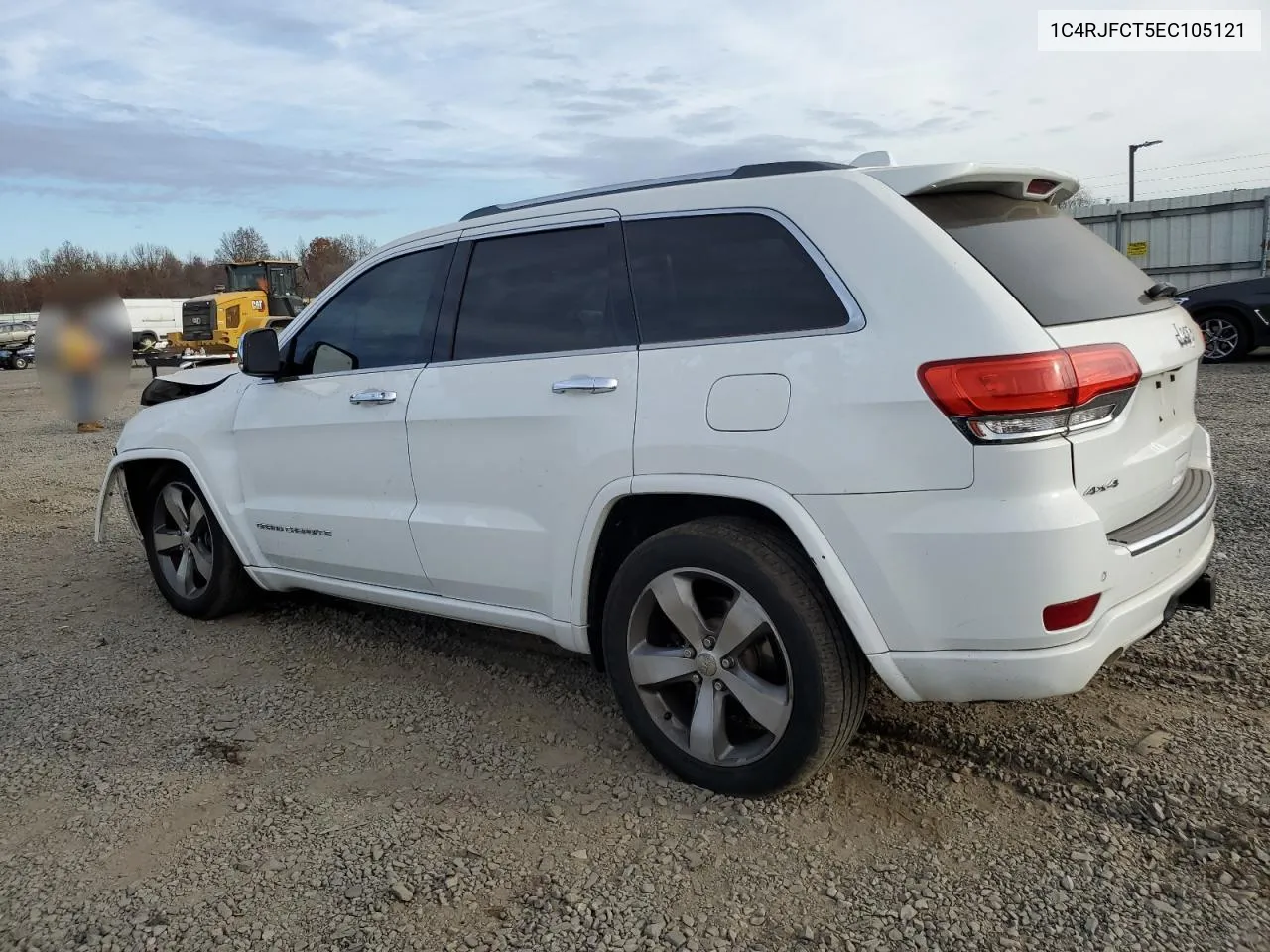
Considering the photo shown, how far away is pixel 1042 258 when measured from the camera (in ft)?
9.34

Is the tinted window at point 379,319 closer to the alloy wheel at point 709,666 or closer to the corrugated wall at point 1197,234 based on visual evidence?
the alloy wheel at point 709,666

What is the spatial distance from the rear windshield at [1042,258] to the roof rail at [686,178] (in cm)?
39

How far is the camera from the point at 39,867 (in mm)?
2877

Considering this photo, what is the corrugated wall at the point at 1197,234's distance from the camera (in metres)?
17.7

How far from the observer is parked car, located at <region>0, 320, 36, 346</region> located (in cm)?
4188

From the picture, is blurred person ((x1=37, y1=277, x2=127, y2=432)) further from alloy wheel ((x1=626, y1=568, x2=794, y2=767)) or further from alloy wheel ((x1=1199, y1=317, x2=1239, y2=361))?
alloy wheel ((x1=1199, y1=317, x2=1239, y2=361))

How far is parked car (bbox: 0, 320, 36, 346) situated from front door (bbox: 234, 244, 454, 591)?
137 feet

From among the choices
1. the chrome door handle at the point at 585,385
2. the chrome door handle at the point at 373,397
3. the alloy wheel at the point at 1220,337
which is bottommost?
the alloy wheel at the point at 1220,337

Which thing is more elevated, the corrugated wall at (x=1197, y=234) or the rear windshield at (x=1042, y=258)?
the corrugated wall at (x=1197, y=234)

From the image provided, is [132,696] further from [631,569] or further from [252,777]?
[631,569]

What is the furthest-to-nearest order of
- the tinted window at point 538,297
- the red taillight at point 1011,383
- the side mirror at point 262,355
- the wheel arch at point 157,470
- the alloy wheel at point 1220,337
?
1. the alloy wheel at point 1220,337
2. the wheel arch at point 157,470
3. the side mirror at point 262,355
4. the tinted window at point 538,297
5. the red taillight at point 1011,383

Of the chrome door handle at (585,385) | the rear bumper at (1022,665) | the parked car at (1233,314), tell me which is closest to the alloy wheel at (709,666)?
the rear bumper at (1022,665)

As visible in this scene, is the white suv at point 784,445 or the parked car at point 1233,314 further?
the parked car at point 1233,314

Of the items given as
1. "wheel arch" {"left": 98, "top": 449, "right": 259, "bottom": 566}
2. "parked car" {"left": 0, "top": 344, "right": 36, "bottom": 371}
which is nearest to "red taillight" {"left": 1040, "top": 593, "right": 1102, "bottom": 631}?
"wheel arch" {"left": 98, "top": 449, "right": 259, "bottom": 566}
